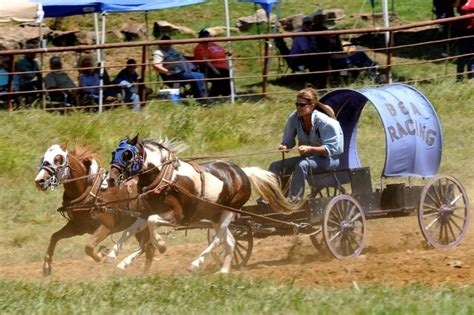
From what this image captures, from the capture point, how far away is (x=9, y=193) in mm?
15320

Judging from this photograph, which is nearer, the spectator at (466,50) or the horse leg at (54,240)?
the horse leg at (54,240)

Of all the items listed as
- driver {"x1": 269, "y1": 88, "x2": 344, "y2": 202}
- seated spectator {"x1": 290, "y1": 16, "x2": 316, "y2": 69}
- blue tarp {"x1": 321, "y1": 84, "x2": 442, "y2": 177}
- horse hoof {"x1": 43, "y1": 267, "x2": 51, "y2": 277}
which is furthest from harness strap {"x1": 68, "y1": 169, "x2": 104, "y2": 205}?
seated spectator {"x1": 290, "y1": 16, "x2": 316, "y2": 69}

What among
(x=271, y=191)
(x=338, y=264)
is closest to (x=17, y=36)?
(x=271, y=191)

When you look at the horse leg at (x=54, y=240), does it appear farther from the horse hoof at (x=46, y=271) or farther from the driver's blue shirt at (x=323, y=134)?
the driver's blue shirt at (x=323, y=134)

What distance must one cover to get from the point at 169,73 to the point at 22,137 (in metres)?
3.60

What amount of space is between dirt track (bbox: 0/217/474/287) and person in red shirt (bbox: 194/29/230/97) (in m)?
6.26

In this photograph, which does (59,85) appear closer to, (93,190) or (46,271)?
(93,190)

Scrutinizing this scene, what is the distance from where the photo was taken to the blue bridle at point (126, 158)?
36.2ft

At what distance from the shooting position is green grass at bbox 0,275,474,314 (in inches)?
319

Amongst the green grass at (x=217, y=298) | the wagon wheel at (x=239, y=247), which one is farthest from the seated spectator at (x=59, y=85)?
the green grass at (x=217, y=298)

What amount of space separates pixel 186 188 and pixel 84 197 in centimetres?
104

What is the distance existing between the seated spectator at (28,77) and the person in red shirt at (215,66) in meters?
2.79

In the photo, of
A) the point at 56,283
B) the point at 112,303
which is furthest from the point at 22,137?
the point at 112,303

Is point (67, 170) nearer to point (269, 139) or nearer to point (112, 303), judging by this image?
point (112, 303)
